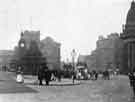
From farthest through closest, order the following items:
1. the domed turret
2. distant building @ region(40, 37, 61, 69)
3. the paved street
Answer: distant building @ region(40, 37, 61, 69) → the domed turret → the paved street

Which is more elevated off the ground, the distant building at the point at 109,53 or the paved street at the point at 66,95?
the distant building at the point at 109,53

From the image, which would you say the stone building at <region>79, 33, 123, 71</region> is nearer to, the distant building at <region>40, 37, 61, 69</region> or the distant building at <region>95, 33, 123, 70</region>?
the distant building at <region>95, 33, 123, 70</region>

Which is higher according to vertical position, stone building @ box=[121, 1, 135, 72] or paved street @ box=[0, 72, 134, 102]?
stone building @ box=[121, 1, 135, 72]

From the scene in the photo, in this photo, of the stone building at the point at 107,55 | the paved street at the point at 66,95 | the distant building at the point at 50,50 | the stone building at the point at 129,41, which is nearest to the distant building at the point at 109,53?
the stone building at the point at 107,55

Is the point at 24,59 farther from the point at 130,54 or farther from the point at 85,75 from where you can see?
the point at 130,54

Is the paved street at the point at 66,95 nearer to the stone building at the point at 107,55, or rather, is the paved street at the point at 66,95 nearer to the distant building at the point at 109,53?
the distant building at the point at 109,53

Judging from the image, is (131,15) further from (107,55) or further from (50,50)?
(50,50)

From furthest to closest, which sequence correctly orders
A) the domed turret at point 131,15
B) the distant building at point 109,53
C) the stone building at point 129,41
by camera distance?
the distant building at point 109,53, the domed turret at point 131,15, the stone building at point 129,41

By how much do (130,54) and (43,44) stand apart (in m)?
64.3

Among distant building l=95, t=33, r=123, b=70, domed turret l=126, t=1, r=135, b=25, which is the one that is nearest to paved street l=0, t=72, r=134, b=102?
domed turret l=126, t=1, r=135, b=25

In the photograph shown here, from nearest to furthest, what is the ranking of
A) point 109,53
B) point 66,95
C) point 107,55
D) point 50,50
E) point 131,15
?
point 66,95, point 131,15, point 107,55, point 109,53, point 50,50

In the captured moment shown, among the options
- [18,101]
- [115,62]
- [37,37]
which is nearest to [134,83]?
[18,101]

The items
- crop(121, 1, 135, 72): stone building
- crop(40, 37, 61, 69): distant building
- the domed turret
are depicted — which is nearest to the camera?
crop(121, 1, 135, 72): stone building

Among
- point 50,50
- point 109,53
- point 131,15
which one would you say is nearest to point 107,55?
point 109,53
